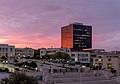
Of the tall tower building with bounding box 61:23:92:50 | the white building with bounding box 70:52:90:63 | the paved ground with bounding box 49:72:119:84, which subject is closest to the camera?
the paved ground with bounding box 49:72:119:84

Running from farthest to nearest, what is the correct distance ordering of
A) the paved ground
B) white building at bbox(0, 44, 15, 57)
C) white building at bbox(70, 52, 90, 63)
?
white building at bbox(0, 44, 15, 57) → white building at bbox(70, 52, 90, 63) → the paved ground

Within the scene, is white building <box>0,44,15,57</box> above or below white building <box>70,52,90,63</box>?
above

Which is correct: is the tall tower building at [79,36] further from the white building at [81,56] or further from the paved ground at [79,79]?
the paved ground at [79,79]

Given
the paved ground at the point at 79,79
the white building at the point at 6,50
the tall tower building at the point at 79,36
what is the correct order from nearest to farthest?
the paved ground at the point at 79,79
the white building at the point at 6,50
the tall tower building at the point at 79,36

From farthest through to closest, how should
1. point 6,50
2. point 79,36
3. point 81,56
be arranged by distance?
point 79,36
point 6,50
point 81,56

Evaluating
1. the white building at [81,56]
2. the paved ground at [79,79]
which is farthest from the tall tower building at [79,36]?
the paved ground at [79,79]

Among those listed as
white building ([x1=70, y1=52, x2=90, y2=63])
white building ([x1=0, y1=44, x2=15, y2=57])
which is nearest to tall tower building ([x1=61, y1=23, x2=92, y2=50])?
white building ([x1=0, y1=44, x2=15, y2=57])

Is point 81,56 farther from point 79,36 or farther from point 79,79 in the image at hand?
point 79,79

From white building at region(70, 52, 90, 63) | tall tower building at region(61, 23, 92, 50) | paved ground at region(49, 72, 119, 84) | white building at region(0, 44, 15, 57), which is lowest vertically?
paved ground at region(49, 72, 119, 84)

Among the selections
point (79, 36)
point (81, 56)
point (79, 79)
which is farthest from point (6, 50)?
point (79, 79)

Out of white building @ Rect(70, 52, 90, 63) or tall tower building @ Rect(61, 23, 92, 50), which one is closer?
white building @ Rect(70, 52, 90, 63)

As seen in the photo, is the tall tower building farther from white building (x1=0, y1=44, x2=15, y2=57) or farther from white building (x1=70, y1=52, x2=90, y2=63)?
white building (x1=70, y1=52, x2=90, y2=63)

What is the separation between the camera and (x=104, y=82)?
4200 centimetres

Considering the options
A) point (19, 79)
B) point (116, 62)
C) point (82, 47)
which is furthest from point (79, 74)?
point (82, 47)
